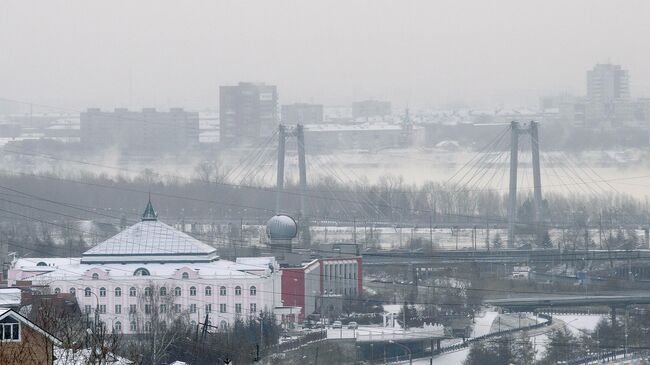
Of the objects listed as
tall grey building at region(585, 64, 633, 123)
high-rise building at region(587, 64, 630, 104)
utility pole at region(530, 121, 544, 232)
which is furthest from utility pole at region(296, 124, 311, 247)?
high-rise building at region(587, 64, 630, 104)

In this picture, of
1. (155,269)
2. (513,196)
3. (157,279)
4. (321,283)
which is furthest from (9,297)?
(513,196)

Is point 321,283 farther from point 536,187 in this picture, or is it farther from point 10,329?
point 10,329

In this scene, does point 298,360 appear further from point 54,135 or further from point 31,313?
point 54,135

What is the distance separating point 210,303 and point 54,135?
54625 mm

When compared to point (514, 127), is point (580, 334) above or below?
below

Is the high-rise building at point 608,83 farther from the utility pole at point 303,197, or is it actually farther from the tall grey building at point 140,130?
the utility pole at point 303,197

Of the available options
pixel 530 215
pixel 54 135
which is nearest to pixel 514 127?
pixel 530 215

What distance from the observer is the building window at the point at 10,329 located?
16.1 m

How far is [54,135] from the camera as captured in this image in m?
85.1

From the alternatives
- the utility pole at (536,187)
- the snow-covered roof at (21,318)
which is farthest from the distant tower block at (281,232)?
the snow-covered roof at (21,318)

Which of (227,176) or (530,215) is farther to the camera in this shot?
(227,176)

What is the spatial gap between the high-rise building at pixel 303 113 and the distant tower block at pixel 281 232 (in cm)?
5420

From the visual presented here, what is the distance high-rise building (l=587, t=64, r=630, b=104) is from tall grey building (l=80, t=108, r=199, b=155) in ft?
44.5

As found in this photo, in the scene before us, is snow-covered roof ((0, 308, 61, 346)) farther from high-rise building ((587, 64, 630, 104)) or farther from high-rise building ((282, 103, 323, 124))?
high-rise building ((282, 103, 323, 124))
